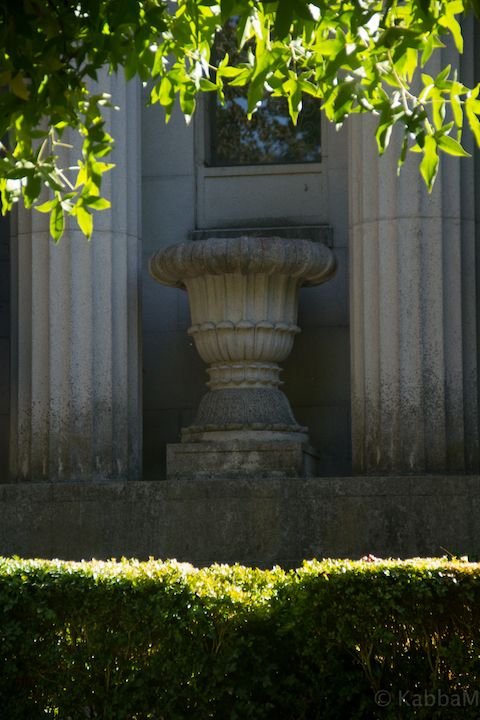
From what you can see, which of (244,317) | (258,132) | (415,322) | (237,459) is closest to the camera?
(415,322)

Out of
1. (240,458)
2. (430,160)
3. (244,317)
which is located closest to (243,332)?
(244,317)

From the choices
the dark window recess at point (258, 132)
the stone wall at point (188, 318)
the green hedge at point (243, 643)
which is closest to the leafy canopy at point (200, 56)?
the green hedge at point (243, 643)

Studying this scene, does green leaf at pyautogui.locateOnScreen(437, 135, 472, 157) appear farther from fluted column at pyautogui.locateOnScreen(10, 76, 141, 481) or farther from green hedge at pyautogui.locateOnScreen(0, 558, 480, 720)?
fluted column at pyautogui.locateOnScreen(10, 76, 141, 481)

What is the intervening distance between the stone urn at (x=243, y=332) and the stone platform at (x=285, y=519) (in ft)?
3.47

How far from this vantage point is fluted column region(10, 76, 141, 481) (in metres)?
13.1

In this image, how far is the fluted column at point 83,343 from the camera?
517 inches

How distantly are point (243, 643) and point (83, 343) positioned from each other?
577 centimetres

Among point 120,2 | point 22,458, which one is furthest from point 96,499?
point 120,2

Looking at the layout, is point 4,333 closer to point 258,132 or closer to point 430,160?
point 258,132

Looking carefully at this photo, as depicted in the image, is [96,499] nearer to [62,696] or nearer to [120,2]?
[62,696]

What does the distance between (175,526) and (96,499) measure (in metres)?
0.72

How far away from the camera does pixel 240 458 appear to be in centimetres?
1291

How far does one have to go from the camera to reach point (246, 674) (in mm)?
7977

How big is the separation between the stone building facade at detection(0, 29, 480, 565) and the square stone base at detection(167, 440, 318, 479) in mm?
550
